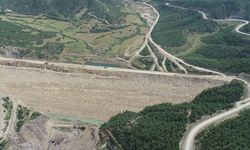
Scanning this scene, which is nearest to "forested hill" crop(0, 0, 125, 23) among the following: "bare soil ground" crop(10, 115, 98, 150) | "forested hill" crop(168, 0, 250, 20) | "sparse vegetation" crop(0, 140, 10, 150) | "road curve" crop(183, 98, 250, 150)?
"forested hill" crop(168, 0, 250, 20)

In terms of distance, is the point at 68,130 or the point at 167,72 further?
the point at 167,72

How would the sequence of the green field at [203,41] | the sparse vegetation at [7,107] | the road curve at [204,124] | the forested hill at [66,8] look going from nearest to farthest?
→ 1. the road curve at [204,124]
2. the sparse vegetation at [7,107]
3. the green field at [203,41]
4. the forested hill at [66,8]

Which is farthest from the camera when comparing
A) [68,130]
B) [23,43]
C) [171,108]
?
[23,43]

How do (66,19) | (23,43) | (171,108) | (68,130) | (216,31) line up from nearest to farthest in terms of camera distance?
(171,108) → (68,130) → (23,43) → (216,31) → (66,19)

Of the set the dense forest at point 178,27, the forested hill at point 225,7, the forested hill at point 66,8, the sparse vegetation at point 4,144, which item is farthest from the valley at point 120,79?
the forested hill at point 66,8

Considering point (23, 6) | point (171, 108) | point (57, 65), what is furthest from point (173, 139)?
point (23, 6)

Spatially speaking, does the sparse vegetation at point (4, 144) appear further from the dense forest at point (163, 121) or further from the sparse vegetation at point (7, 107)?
the dense forest at point (163, 121)

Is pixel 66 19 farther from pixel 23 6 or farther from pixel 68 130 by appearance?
pixel 68 130
